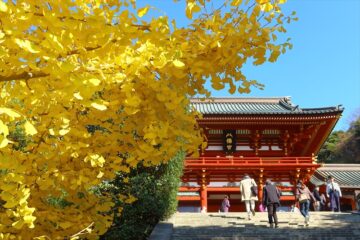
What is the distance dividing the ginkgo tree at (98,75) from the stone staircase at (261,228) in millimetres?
5916

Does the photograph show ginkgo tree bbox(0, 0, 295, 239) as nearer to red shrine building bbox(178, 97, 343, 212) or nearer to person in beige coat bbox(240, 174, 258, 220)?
person in beige coat bbox(240, 174, 258, 220)

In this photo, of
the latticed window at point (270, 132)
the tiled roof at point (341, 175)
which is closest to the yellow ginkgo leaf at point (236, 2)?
the latticed window at point (270, 132)

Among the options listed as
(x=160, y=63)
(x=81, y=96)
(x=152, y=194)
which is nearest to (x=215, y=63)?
(x=160, y=63)

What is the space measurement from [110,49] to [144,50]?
0.67 feet

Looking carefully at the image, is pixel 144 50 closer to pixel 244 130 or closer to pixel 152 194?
pixel 152 194

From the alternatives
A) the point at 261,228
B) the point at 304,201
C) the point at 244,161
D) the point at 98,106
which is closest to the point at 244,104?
the point at 244,161

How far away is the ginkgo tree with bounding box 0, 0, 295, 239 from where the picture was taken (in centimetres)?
201

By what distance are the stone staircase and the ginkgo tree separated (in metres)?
5.92

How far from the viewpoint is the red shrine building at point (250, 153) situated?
61.6ft

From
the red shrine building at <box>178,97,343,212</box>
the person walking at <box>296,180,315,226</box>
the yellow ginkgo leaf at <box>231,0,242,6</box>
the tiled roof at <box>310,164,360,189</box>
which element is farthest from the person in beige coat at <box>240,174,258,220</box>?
the tiled roof at <box>310,164,360,189</box>

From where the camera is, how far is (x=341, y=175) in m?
25.3

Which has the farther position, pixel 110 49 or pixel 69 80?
pixel 110 49

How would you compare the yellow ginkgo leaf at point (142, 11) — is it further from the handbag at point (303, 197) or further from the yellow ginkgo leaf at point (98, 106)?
the handbag at point (303, 197)

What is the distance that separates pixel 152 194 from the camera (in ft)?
27.1
